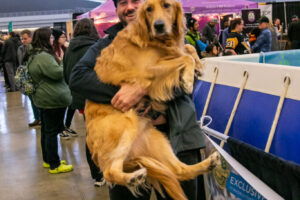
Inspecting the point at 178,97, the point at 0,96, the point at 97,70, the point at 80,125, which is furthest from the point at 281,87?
the point at 0,96

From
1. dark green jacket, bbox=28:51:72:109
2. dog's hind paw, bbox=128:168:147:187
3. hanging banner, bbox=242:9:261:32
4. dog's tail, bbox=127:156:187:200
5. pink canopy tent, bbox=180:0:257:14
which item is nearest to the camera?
dog's hind paw, bbox=128:168:147:187

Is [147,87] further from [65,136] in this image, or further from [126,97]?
[65,136]

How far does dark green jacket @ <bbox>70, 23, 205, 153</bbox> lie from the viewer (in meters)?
1.86

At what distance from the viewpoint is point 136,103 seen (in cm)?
188

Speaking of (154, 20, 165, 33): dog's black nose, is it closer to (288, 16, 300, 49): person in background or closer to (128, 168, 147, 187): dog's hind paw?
(128, 168, 147, 187): dog's hind paw

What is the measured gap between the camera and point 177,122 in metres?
1.84

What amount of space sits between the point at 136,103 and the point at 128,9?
1.74ft

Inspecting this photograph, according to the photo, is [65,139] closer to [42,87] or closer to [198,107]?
[42,87]

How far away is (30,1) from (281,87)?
32.0m

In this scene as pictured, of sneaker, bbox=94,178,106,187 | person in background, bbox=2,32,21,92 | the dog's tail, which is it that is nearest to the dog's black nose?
the dog's tail

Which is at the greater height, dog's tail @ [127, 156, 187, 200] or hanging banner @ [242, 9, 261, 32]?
hanging banner @ [242, 9, 261, 32]

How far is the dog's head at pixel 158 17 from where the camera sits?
1872 millimetres

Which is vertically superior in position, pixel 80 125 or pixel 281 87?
pixel 281 87

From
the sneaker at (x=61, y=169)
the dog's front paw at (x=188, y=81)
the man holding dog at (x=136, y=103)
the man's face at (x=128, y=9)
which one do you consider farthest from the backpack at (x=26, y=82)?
the dog's front paw at (x=188, y=81)
